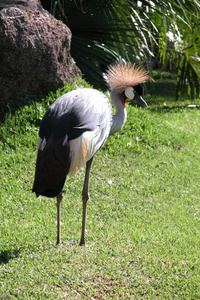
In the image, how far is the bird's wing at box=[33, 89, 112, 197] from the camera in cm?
367

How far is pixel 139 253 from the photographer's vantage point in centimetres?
418

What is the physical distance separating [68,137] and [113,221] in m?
1.37

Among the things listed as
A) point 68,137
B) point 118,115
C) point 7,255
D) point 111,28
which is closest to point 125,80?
point 118,115

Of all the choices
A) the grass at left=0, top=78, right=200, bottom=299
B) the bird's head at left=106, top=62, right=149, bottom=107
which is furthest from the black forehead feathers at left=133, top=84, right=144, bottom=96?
the grass at left=0, top=78, right=200, bottom=299

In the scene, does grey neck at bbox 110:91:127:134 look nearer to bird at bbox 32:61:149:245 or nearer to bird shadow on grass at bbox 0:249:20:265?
bird at bbox 32:61:149:245

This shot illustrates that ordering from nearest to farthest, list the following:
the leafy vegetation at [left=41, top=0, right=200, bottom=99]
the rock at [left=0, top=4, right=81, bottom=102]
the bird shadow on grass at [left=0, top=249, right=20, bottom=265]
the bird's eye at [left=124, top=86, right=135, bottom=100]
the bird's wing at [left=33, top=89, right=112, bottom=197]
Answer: the bird's wing at [left=33, top=89, right=112, bottom=197], the bird shadow on grass at [left=0, top=249, right=20, bottom=265], the bird's eye at [left=124, top=86, right=135, bottom=100], the rock at [left=0, top=4, right=81, bottom=102], the leafy vegetation at [left=41, top=0, right=200, bottom=99]

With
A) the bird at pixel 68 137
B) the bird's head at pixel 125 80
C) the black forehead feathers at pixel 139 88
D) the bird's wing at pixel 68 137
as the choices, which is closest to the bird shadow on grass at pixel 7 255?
the bird at pixel 68 137

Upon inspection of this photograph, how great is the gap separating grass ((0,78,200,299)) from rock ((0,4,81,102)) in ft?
0.86

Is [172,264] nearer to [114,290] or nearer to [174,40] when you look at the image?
[114,290]

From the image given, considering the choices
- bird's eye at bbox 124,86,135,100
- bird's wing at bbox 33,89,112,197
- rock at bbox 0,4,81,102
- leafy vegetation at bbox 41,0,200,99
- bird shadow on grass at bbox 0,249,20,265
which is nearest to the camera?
bird's wing at bbox 33,89,112,197

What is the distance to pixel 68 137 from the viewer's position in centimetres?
375

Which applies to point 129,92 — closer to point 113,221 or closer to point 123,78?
point 123,78

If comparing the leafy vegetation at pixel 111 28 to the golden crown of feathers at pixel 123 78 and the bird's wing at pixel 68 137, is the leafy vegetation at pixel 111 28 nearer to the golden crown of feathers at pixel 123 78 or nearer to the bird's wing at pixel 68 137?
the golden crown of feathers at pixel 123 78

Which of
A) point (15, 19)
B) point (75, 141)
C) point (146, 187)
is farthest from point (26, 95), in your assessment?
point (75, 141)
